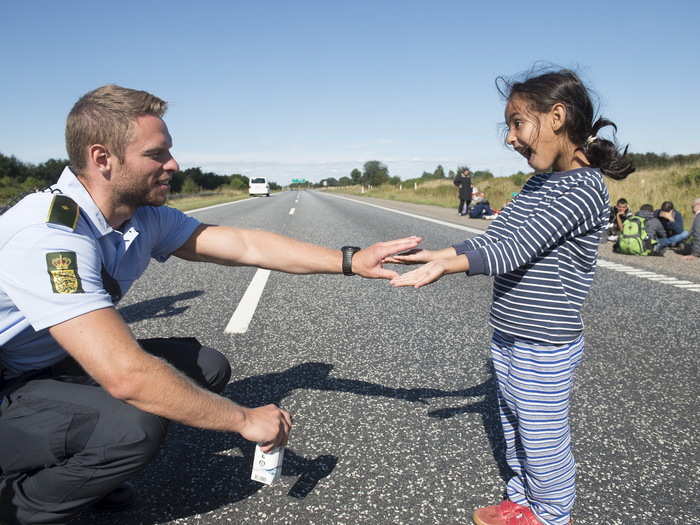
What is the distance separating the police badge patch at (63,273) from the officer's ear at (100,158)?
1.61 ft

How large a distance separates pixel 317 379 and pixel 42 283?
196 centimetres

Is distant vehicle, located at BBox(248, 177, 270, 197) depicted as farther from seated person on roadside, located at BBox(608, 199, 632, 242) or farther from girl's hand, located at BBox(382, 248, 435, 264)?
girl's hand, located at BBox(382, 248, 435, 264)

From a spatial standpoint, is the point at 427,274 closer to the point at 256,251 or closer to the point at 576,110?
the point at 576,110

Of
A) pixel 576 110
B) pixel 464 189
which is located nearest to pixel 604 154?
pixel 576 110

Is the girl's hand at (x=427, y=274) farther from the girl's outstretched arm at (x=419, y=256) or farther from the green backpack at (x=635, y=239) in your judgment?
the green backpack at (x=635, y=239)

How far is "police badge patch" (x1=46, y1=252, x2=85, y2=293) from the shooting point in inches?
62.4

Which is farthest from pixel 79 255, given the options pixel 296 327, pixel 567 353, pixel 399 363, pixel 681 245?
pixel 681 245

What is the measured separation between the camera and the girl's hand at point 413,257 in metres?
2.22

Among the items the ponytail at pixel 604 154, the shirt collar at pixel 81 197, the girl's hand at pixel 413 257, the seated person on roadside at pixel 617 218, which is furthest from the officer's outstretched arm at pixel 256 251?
the seated person on roadside at pixel 617 218

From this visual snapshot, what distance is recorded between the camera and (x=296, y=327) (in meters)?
4.39

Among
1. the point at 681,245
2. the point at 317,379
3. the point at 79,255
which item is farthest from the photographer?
the point at 681,245

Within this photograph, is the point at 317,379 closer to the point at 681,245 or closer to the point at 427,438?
the point at 427,438

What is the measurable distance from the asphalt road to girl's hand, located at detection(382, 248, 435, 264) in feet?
3.10

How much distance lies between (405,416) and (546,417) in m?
1.08
